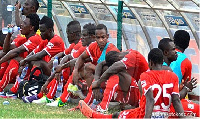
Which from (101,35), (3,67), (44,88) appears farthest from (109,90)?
(3,67)

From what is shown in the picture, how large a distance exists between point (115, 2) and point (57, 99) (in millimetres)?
3820

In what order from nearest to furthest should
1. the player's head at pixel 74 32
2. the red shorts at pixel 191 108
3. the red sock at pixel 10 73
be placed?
the red shorts at pixel 191 108 → the player's head at pixel 74 32 → the red sock at pixel 10 73

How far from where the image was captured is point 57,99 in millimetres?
10789

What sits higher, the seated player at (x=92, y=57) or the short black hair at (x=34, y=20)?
the short black hair at (x=34, y=20)

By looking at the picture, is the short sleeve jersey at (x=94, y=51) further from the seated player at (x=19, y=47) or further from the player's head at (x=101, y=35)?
the seated player at (x=19, y=47)

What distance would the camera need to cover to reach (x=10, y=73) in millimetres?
12688

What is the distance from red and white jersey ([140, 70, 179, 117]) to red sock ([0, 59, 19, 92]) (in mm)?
5082

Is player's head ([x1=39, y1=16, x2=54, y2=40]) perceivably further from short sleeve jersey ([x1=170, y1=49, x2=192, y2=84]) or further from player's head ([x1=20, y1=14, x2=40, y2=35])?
short sleeve jersey ([x1=170, y1=49, x2=192, y2=84])

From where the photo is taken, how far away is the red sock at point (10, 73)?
12.6 m

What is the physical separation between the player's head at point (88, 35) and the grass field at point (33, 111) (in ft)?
3.63

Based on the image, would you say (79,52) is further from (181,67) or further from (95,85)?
(181,67)

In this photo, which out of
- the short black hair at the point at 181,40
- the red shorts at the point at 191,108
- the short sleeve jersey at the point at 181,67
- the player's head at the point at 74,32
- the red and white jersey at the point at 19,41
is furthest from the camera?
the red and white jersey at the point at 19,41

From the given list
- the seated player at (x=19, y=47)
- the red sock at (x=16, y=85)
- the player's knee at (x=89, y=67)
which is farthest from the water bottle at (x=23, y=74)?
the player's knee at (x=89, y=67)

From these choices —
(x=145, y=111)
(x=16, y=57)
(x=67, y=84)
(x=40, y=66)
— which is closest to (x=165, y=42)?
(x=145, y=111)
